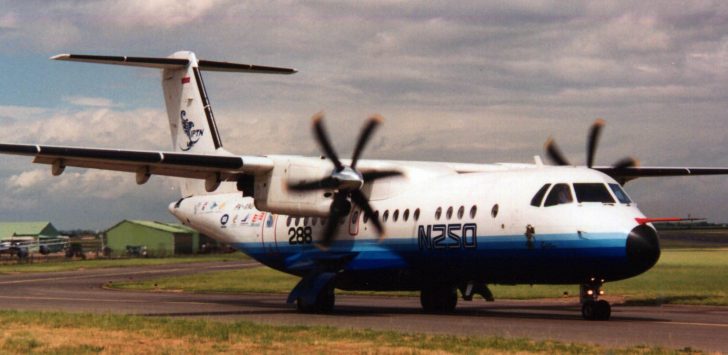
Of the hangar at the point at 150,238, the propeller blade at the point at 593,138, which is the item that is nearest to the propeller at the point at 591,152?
the propeller blade at the point at 593,138

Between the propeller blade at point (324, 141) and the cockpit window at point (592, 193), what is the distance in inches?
247

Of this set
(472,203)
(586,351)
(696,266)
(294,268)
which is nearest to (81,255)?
(696,266)

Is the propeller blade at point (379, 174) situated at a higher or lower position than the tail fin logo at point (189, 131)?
lower

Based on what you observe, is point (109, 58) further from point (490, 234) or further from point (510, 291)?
point (510, 291)

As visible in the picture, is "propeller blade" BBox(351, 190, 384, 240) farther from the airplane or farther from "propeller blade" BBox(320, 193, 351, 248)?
"propeller blade" BBox(320, 193, 351, 248)

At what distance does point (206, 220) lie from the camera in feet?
97.9

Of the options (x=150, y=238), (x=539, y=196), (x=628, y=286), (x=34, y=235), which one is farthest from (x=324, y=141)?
(x=34, y=235)

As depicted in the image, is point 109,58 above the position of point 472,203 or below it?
above

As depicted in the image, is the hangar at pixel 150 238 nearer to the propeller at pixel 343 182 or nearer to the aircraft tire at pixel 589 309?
the propeller at pixel 343 182

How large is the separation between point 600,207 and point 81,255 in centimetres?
8362

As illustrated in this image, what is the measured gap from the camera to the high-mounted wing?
22.2 m

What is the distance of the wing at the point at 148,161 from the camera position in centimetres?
2223

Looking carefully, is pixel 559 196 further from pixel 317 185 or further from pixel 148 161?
pixel 148 161

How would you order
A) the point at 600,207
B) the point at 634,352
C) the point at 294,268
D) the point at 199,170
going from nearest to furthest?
the point at 634,352, the point at 600,207, the point at 199,170, the point at 294,268
